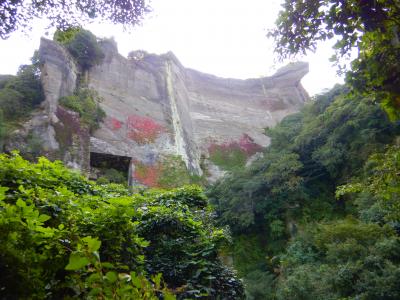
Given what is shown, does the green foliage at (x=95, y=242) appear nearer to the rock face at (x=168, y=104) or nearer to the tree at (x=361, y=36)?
the tree at (x=361, y=36)

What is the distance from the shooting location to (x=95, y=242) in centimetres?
180

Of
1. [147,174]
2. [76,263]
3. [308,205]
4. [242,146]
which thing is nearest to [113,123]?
[147,174]

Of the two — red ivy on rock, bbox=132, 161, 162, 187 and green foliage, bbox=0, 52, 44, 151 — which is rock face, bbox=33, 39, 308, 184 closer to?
red ivy on rock, bbox=132, 161, 162, 187

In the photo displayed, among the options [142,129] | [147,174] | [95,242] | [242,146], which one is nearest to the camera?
[95,242]

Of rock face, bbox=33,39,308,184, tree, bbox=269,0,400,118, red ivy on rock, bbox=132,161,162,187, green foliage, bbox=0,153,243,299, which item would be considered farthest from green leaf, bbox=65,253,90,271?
red ivy on rock, bbox=132,161,162,187

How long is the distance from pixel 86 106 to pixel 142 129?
318cm

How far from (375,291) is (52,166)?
23.9ft

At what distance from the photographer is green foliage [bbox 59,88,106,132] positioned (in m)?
15.8

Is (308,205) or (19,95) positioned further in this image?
(308,205)

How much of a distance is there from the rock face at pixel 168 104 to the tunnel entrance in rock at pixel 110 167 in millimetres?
239

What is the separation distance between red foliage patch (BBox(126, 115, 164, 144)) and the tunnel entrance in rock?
5.80 feet

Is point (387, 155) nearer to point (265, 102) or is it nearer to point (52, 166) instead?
point (52, 166)

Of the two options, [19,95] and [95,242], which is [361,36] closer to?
[95,242]

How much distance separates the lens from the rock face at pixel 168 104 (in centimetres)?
1683
